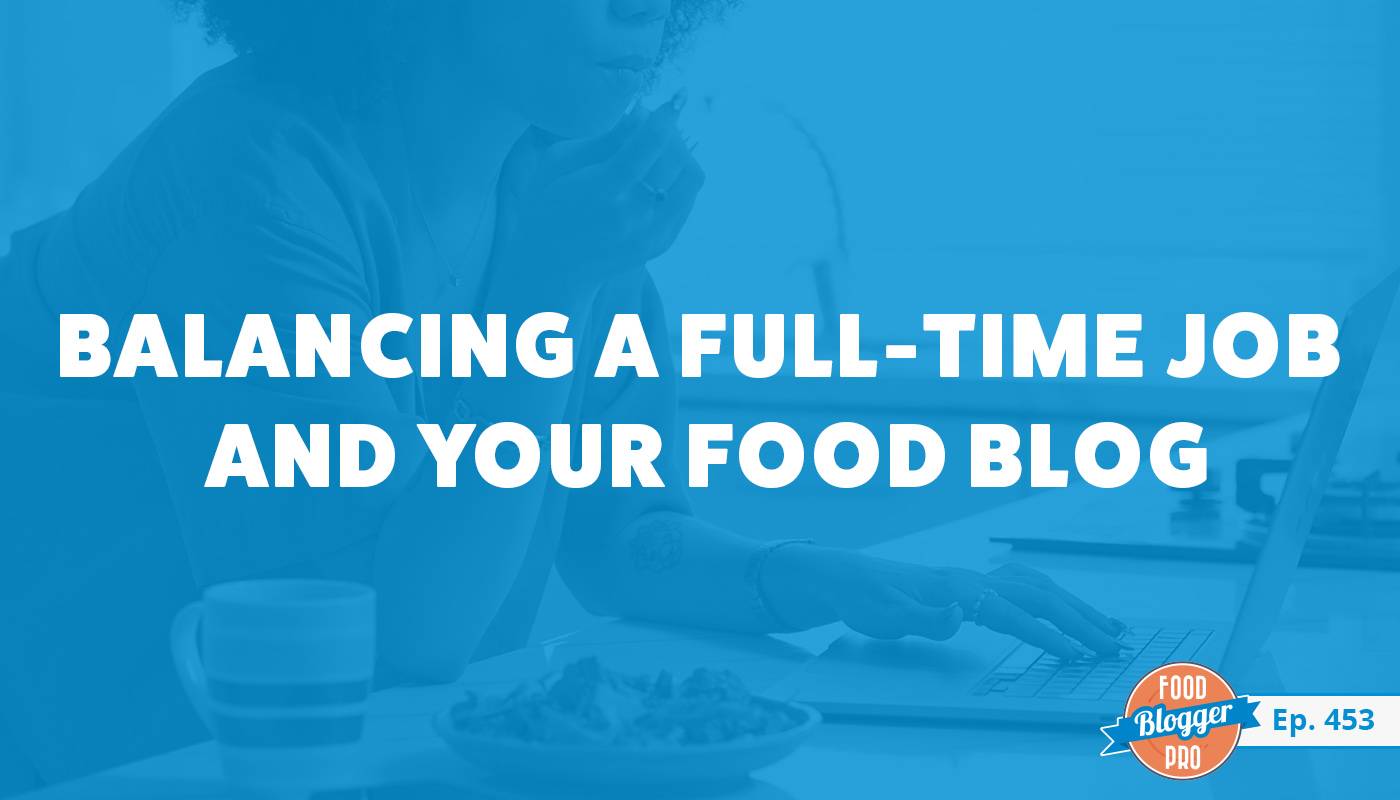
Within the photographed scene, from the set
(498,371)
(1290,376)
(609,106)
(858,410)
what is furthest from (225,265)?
(1290,376)

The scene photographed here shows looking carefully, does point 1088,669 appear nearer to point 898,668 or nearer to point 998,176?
point 898,668

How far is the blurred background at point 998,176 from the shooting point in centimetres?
285

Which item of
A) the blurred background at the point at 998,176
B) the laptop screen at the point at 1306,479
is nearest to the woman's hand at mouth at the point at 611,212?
the laptop screen at the point at 1306,479

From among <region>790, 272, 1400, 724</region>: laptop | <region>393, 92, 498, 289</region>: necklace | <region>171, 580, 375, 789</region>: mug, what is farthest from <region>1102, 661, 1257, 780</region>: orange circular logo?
<region>393, 92, 498, 289</region>: necklace

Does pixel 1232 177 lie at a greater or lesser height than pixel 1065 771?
greater

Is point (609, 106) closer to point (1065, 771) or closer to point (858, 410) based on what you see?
point (1065, 771)

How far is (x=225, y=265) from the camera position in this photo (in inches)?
43.3

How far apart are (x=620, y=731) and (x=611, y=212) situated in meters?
0.48

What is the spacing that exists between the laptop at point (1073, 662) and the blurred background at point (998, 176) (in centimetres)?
189

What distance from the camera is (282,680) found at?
68 cm

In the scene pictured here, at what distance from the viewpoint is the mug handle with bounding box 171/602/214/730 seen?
0.71 m

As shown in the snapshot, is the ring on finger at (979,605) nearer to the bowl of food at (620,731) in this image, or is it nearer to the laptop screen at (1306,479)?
the laptop screen at (1306,479)

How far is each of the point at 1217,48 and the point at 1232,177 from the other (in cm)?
22

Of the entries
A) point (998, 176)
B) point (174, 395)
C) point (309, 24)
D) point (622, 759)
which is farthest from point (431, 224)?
point (998, 176)
